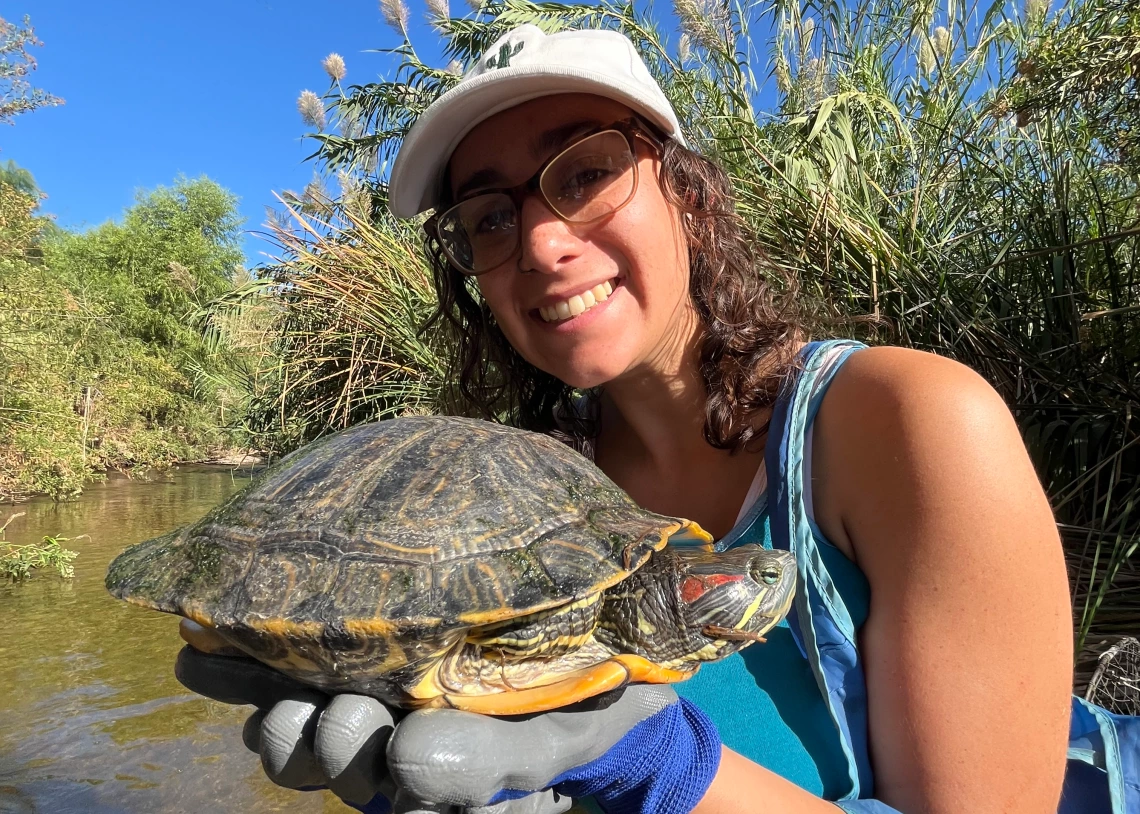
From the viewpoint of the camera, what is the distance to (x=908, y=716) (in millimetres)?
1155

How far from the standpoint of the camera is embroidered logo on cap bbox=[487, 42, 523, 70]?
1.57 meters

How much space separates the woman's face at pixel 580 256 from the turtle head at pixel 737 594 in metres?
0.57

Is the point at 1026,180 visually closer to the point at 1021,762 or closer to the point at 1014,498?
the point at 1014,498

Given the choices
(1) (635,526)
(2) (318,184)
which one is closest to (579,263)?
(1) (635,526)

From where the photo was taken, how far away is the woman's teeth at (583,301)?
1.58m

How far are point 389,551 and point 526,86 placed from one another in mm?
1076

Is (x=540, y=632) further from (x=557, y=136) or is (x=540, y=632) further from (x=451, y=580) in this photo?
(x=557, y=136)

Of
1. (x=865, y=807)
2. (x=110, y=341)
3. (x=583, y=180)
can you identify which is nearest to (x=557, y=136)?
(x=583, y=180)

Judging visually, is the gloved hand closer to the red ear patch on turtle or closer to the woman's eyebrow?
the red ear patch on turtle

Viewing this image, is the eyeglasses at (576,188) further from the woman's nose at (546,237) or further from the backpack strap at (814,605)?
the backpack strap at (814,605)

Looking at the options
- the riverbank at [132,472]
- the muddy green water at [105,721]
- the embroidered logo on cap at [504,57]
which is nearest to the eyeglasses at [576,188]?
the embroidered logo on cap at [504,57]

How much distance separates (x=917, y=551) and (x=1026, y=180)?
2.90 metres

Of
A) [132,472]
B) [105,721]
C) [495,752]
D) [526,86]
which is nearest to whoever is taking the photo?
[495,752]

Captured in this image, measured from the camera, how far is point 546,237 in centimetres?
155
